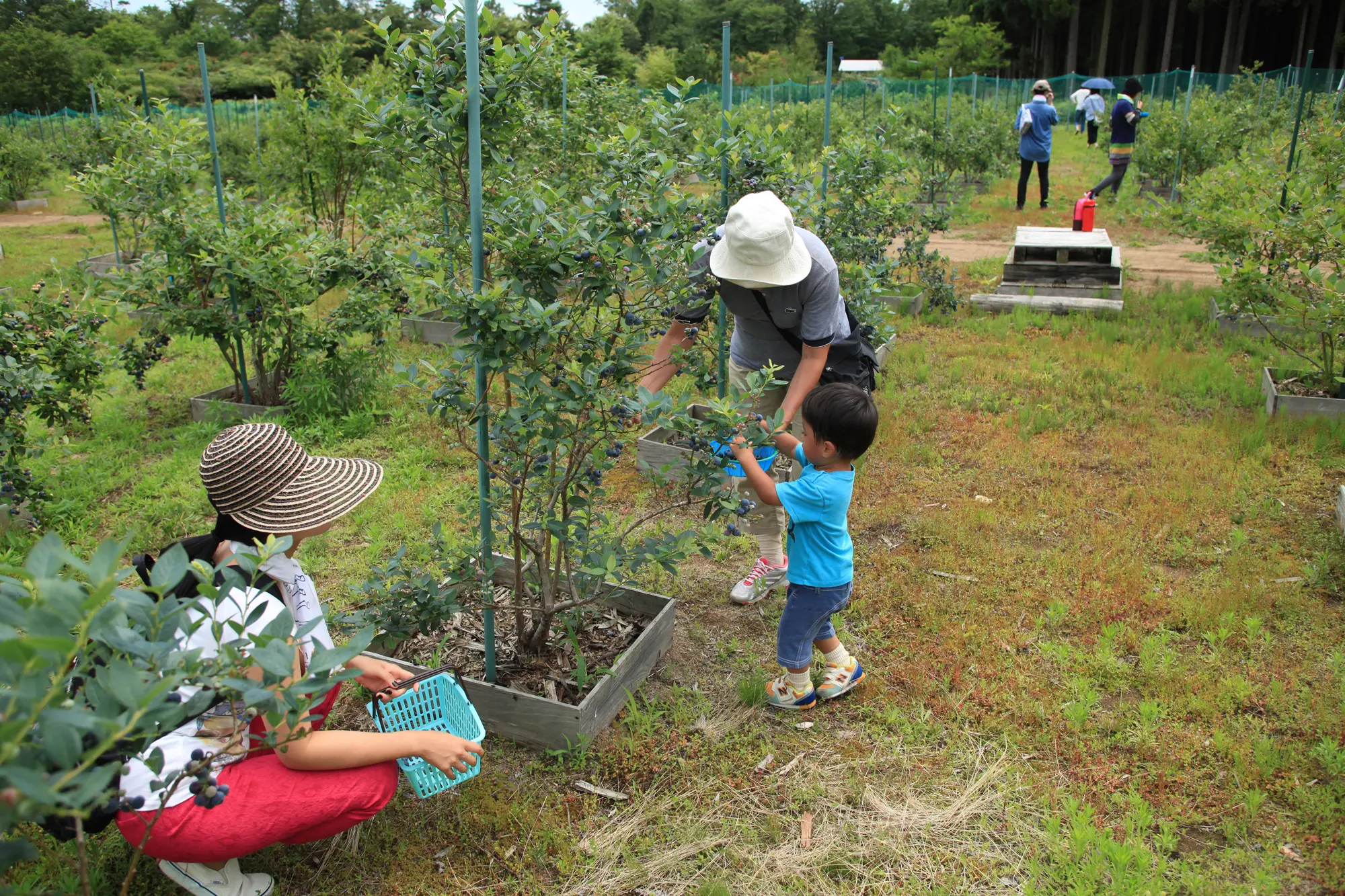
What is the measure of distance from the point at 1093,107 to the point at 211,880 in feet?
70.4

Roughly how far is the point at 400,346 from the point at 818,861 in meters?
5.71

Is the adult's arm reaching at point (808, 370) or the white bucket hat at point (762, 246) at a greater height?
the white bucket hat at point (762, 246)

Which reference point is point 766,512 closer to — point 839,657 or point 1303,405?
point 839,657

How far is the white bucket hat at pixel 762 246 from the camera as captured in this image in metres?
3.00

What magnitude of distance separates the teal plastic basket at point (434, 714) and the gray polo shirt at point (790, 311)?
142 cm

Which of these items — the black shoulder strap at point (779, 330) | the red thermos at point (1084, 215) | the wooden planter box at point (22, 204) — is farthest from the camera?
the wooden planter box at point (22, 204)

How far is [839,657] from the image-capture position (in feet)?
10.5

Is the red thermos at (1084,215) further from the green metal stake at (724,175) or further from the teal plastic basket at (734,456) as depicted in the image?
the teal plastic basket at (734,456)

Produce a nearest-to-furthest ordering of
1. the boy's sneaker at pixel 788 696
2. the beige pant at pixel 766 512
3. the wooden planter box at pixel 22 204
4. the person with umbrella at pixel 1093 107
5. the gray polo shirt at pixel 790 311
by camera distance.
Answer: the boy's sneaker at pixel 788 696 < the gray polo shirt at pixel 790 311 < the beige pant at pixel 766 512 < the wooden planter box at pixel 22 204 < the person with umbrella at pixel 1093 107

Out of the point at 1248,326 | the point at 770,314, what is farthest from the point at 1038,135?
the point at 770,314

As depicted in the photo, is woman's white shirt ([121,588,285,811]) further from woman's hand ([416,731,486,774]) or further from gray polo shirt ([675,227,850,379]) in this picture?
gray polo shirt ([675,227,850,379])

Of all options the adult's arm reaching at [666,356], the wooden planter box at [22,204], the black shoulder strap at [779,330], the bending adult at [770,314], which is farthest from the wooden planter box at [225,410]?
the wooden planter box at [22,204]

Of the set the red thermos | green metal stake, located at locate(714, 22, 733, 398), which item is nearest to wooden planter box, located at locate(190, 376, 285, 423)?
green metal stake, located at locate(714, 22, 733, 398)

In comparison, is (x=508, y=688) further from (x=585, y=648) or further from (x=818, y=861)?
(x=818, y=861)
